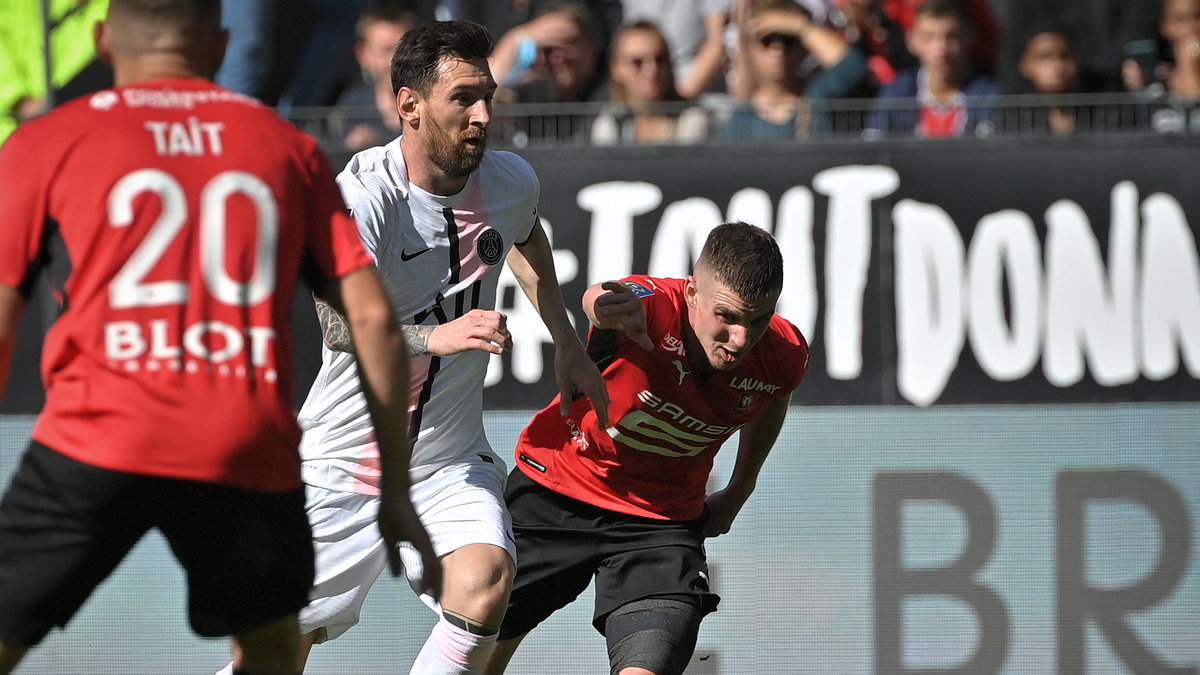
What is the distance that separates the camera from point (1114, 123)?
698 centimetres

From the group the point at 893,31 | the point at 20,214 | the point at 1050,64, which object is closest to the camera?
the point at 20,214

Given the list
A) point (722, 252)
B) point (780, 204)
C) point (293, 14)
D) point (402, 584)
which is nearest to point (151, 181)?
point (722, 252)

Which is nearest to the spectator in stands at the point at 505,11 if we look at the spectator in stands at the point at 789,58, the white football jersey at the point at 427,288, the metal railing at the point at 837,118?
the spectator in stands at the point at 789,58

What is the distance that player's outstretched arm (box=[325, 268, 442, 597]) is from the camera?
9.10 feet

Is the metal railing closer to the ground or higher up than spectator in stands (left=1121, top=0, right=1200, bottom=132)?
closer to the ground

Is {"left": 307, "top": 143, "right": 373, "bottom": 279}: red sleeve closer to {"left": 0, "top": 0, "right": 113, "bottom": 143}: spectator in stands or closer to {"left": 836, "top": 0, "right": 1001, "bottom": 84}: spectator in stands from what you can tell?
{"left": 0, "top": 0, "right": 113, "bottom": 143}: spectator in stands

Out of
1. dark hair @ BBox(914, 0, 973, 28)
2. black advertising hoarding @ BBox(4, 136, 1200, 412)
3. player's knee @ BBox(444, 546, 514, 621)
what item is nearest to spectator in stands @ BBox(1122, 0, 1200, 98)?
dark hair @ BBox(914, 0, 973, 28)

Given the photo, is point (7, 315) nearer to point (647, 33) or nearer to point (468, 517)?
point (468, 517)

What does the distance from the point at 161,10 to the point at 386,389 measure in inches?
31.4

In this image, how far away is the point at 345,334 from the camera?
3.95 m

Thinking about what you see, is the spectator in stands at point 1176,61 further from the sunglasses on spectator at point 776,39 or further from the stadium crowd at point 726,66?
the sunglasses on spectator at point 776,39

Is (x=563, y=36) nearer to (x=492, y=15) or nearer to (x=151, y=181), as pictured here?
(x=492, y=15)

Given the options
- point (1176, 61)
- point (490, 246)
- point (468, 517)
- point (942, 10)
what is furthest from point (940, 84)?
point (468, 517)

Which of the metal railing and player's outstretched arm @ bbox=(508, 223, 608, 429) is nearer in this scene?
player's outstretched arm @ bbox=(508, 223, 608, 429)
